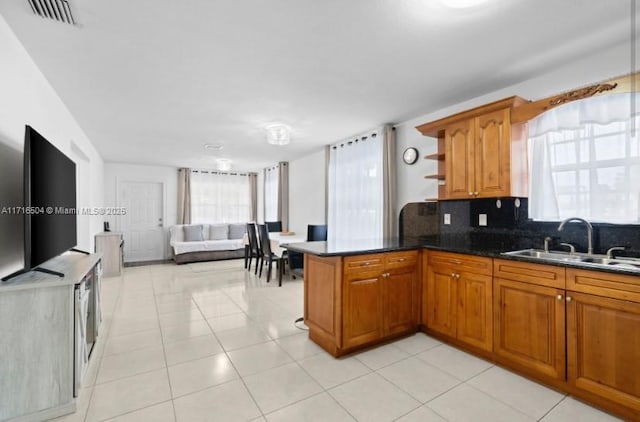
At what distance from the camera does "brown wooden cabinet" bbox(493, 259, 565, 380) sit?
186 centimetres

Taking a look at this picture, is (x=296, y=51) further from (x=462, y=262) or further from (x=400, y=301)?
(x=400, y=301)

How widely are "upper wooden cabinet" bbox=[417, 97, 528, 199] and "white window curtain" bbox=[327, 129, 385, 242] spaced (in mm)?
1261

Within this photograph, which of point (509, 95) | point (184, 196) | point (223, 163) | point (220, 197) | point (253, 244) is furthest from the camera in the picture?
point (220, 197)

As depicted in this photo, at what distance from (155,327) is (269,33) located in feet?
9.66

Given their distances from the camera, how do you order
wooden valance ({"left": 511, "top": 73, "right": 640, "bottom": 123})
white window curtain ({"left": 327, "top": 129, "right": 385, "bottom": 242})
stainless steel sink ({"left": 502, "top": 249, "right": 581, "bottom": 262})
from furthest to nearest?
white window curtain ({"left": 327, "top": 129, "right": 385, "bottom": 242})
stainless steel sink ({"left": 502, "top": 249, "right": 581, "bottom": 262})
wooden valance ({"left": 511, "top": 73, "right": 640, "bottom": 123})

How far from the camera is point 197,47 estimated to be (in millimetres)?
2137

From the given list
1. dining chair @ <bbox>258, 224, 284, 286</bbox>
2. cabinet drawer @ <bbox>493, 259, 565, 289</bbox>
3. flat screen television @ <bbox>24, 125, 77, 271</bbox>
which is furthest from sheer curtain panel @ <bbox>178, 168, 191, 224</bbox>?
cabinet drawer @ <bbox>493, 259, 565, 289</bbox>

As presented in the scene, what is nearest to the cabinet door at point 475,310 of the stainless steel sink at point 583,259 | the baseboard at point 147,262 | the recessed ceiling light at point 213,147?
the stainless steel sink at point 583,259

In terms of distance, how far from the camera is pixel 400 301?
2.64 m

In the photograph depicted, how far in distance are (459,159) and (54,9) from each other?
3276mm

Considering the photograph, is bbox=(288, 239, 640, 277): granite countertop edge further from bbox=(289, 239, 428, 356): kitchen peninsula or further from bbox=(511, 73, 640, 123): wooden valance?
bbox=(511, 73, 640, 123): wooden valance

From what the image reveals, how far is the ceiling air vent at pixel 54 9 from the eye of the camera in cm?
166

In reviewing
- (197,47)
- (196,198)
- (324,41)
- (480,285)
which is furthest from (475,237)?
(196,198)

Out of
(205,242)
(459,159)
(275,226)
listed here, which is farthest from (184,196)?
(459,159)
